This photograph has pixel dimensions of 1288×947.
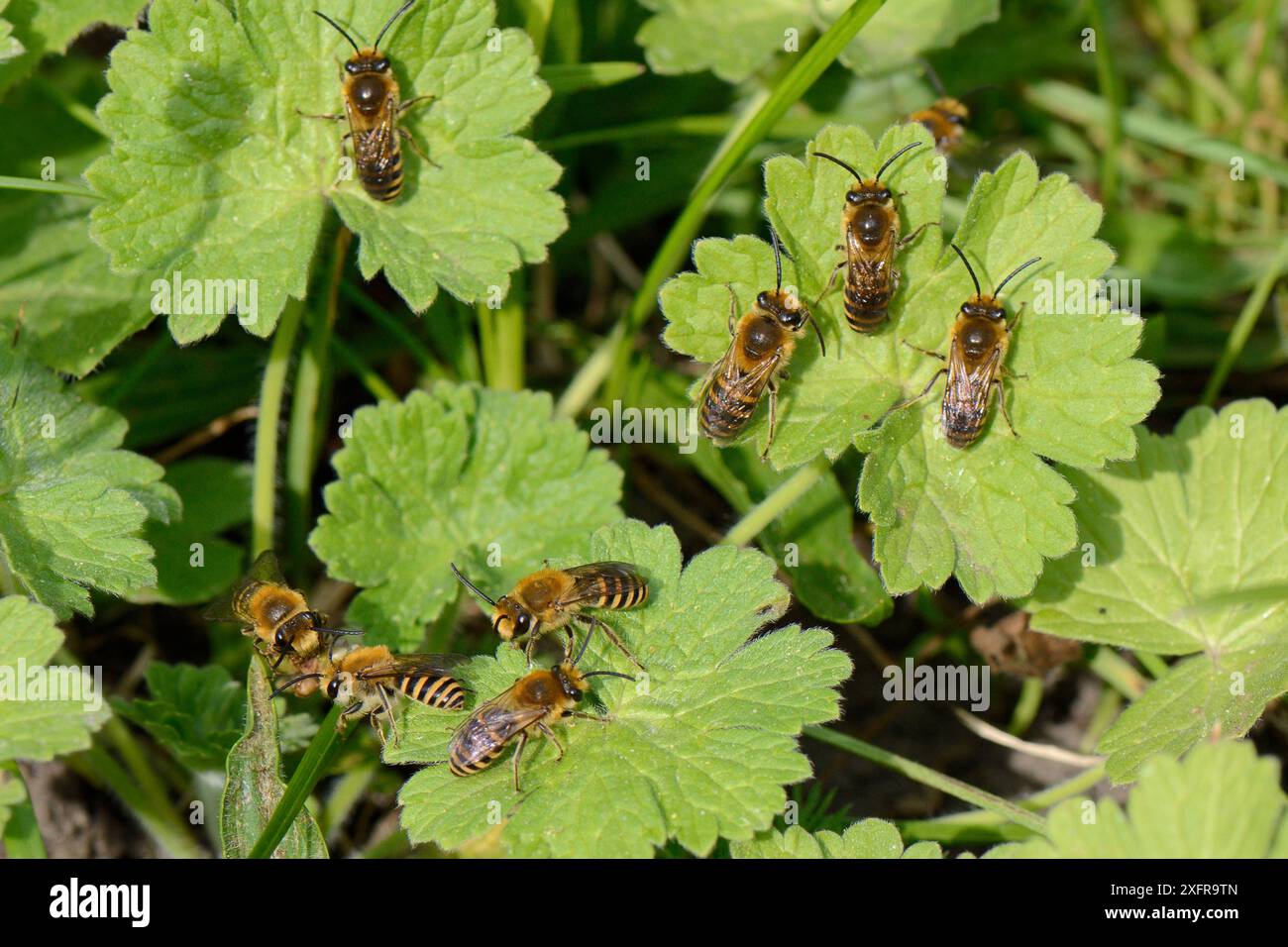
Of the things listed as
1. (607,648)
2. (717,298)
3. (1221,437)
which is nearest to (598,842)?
(607,648)

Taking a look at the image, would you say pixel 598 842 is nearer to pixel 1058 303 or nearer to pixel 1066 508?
pixel 1066 508

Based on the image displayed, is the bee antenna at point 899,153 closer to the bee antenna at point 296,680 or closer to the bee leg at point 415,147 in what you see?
the bee leg at point 415,147

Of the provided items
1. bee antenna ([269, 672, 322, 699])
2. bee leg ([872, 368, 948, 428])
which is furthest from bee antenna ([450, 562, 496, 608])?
bee leg ([872, 368, 948, 428])

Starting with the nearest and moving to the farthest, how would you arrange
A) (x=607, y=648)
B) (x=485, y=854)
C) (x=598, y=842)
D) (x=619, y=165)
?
(x=598, y=842), (x=607, y=648), (x=485, y=854), (x=619, y=165)

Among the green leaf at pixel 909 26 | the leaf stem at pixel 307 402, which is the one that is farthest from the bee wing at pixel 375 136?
the green leaf at pixel 909 26

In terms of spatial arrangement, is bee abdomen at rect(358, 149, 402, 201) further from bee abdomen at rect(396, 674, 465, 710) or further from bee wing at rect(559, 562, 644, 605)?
bee abdomen at rect(396, 674, 465, 710)

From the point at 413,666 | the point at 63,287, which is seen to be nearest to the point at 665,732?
the point at 413,666
